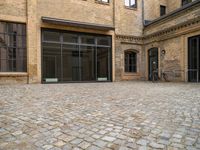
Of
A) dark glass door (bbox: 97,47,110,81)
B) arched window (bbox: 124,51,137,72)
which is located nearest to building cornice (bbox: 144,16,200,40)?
arched window (bbox: 124,51,137,72)

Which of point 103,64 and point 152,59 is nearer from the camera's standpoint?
point 103,64

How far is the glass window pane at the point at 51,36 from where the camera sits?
1215 centimetres

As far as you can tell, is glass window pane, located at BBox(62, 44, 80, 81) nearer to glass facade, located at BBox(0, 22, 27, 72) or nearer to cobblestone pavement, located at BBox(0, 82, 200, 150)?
glass facade, located at BBox(0, 22, 27, 72)

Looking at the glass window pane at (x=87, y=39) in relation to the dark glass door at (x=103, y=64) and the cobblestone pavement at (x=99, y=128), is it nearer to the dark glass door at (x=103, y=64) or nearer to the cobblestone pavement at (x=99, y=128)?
the dark glass door at (x=103, y=64)

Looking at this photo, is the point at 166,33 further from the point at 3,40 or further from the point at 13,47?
the point at 3,40

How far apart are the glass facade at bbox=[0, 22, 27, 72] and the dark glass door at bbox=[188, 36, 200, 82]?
38.4ft

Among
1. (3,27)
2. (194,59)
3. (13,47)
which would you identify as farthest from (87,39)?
(194,59)

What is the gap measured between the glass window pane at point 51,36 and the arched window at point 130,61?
6.65m

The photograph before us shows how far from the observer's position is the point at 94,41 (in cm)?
1386

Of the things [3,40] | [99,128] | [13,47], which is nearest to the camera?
[99,128]

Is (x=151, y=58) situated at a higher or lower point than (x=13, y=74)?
higher

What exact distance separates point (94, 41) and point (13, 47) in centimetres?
590

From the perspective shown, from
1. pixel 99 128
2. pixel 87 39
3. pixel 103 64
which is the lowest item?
pixel 99 128

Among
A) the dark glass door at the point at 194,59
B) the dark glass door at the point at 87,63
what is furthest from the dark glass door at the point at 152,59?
the dark glass door at the point at 87,63
